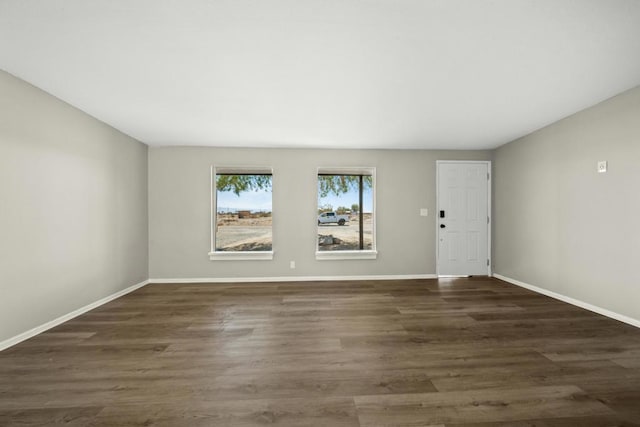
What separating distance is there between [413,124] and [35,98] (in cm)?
433

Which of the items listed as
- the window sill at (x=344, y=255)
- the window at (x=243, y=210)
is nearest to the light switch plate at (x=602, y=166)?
the window sill at (x=344, y=255)

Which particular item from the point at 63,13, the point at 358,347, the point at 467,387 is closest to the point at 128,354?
the point at 358,347

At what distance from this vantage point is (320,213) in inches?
194

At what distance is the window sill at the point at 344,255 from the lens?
474cm

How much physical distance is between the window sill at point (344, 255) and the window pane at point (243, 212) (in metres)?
0.99

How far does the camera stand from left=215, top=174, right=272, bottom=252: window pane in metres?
4.82

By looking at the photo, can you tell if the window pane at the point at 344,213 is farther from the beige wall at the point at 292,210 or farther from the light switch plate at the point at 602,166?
the light switch plate at the point at 602,166

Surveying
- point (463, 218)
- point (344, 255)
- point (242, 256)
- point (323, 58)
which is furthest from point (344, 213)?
point (323, 58)

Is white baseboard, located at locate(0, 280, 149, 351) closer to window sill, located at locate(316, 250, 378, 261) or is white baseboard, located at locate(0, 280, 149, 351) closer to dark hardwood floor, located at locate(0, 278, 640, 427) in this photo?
dark hardwood floor, located at locate(0, 278, 640, 427)

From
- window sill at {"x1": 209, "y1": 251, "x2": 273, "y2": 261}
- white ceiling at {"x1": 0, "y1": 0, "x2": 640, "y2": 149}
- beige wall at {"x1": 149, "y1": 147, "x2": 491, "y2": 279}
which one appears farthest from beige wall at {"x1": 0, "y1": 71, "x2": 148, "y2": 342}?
window sill at {"x1": 209, "y1": 251, "x2": 273, "y2": 261}

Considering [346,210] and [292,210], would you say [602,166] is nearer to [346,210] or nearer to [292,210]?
[346,210]

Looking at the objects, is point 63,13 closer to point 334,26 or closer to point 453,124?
point 334,26

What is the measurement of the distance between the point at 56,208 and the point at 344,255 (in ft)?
13.0

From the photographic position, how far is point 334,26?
1.78m
